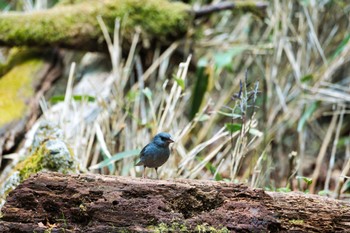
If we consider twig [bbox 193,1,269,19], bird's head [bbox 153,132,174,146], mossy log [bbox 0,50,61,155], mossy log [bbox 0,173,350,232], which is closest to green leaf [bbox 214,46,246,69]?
twig [bbox 193,1,269,19]

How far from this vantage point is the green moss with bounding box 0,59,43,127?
14.8 feet

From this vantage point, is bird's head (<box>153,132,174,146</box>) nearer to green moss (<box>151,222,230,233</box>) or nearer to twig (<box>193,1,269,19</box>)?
green moss (<box>151,222,230,233</box>)

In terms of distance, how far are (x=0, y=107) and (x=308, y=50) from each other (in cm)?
328

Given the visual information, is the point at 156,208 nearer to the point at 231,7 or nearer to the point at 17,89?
the point at 17,89

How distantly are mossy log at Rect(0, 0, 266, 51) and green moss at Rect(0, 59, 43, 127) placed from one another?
233 mm

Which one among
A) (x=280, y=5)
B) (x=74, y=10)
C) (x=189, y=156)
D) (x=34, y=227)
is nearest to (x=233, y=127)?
(x=189, y=156)

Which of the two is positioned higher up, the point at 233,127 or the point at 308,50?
the point at 308,50

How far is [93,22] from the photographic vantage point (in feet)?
17.1

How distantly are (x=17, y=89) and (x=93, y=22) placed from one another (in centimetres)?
101

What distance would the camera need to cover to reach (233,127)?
347cm

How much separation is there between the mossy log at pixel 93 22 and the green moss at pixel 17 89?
233mm

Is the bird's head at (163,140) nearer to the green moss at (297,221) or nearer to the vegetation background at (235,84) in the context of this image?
the green moss at (297,221)

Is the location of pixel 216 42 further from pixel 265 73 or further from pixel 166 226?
pixel 166 226

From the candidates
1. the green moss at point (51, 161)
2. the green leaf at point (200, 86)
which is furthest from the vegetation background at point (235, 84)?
the green moss at point (51, 161)
